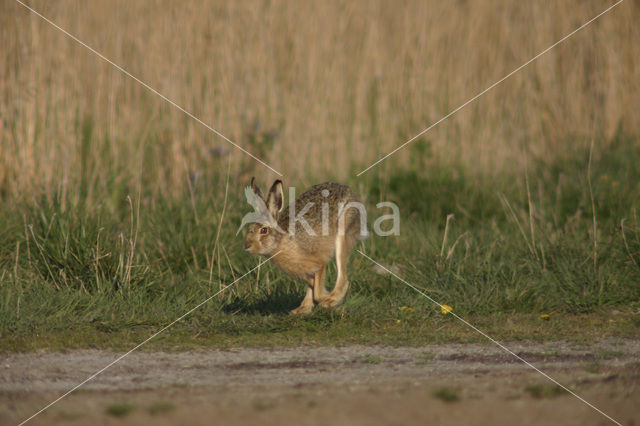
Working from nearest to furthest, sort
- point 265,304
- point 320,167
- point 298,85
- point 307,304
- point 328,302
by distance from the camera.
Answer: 1. point 328,302
2. point 307,304
3. point 265,304
4. point 320,167
5. point 298,85

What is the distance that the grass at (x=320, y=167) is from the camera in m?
6.41

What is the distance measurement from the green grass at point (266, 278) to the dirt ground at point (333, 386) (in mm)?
386

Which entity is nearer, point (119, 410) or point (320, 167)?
point (119, 410)

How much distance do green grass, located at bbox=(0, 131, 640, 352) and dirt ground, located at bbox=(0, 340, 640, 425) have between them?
39 cm

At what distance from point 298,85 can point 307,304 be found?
3.94m

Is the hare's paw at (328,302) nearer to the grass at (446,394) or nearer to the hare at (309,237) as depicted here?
the hare at (309,237)

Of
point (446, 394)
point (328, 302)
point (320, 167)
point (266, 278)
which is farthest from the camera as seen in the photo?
point (320, 167)

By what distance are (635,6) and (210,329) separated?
303 inches

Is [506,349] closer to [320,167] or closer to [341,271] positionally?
[341,271]

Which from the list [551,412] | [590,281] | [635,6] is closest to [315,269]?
[590,281]

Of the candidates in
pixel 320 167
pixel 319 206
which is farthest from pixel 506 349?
pixel 320 167

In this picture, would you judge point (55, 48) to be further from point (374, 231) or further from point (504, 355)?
point (504, 355)

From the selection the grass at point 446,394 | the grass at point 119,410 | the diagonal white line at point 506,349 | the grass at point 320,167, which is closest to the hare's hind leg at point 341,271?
the grass at point 320,167

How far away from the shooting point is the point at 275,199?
6.46m
